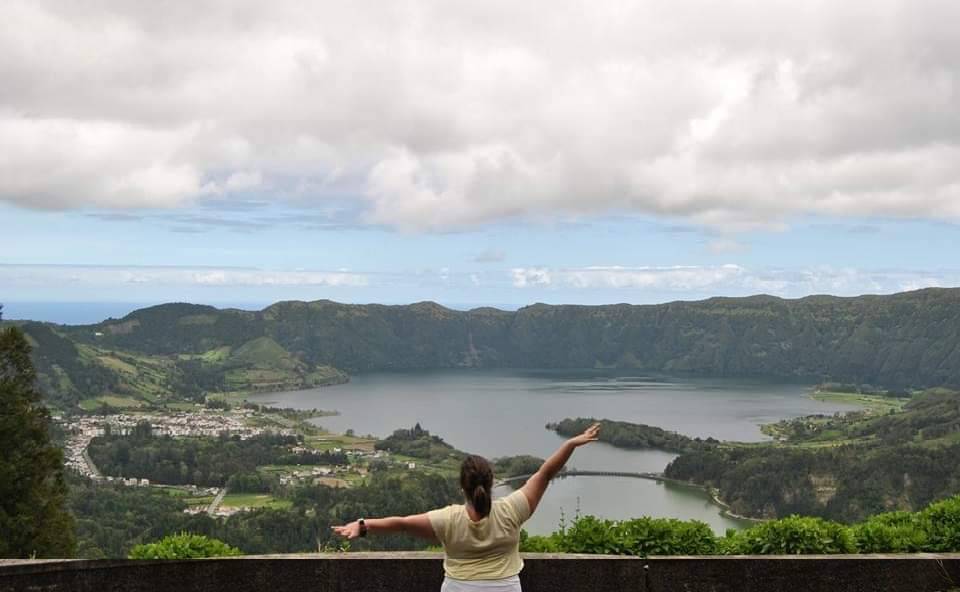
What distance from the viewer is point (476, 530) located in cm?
500

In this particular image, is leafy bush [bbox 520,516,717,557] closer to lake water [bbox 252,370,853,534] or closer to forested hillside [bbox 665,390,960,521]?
lake water [bbox 252,370,853,534]

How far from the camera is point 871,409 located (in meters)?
173

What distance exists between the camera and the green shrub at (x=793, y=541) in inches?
281

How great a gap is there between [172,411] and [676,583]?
171 m

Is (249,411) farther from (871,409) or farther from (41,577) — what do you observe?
(41,577)

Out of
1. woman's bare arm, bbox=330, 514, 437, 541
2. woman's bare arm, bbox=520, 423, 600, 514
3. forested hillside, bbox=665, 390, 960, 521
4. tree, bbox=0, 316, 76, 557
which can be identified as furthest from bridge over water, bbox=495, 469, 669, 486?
woman's bare arm, bbox=330, 514, 437, 541

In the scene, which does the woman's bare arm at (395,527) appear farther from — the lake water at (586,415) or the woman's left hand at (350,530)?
the lake water at (586,415)

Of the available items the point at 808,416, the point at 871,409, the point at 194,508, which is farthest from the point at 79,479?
the point at 871,409

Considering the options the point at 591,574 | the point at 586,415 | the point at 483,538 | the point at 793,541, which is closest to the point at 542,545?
the point at 591,574

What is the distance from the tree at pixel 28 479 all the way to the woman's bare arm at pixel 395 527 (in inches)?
664

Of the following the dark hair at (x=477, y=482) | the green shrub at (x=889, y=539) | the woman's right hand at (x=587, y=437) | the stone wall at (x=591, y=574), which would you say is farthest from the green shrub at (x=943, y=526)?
the dark hair at (x=477, y=482)

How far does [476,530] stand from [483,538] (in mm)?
63

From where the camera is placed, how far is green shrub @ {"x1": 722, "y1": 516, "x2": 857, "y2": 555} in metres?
7.13

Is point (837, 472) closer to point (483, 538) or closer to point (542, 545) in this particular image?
point (542, 545)
